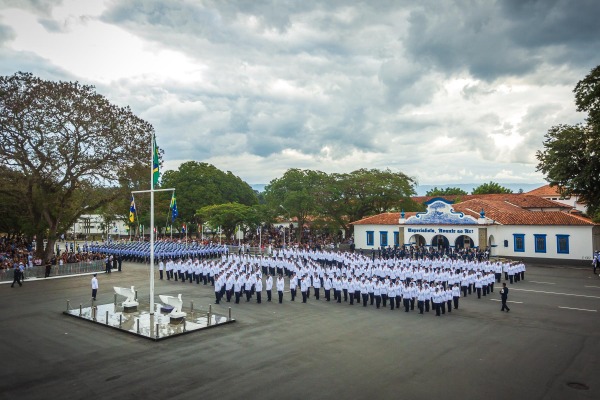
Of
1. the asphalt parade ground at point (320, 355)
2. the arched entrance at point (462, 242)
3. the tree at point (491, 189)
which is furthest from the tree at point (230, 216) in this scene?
the tree at point (491, 189)

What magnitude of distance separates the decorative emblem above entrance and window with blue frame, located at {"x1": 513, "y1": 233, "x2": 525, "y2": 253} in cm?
340

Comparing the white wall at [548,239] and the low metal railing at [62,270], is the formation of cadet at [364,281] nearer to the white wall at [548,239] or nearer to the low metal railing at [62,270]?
the low metal railing at [62,270]

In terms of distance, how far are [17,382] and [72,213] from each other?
23558 mm

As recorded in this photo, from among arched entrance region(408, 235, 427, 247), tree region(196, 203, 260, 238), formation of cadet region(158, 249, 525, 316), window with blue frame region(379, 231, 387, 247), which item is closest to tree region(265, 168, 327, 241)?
tree region(196, 203, 260, 238)

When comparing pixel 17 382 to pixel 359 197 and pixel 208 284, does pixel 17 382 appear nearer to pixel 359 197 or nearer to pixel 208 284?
pixel 208 284

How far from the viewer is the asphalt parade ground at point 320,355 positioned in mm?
8820

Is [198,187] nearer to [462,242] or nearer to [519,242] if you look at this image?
[462,242]

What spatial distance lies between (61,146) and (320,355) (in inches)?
900

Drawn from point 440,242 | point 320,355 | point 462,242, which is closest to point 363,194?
point 440,242

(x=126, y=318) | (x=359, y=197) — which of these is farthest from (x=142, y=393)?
(x=359, y=197)

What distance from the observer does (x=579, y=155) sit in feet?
94.3

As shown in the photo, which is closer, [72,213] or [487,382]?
[487,382]

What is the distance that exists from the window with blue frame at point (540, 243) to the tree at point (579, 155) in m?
3.95

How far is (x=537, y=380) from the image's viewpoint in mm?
9219
